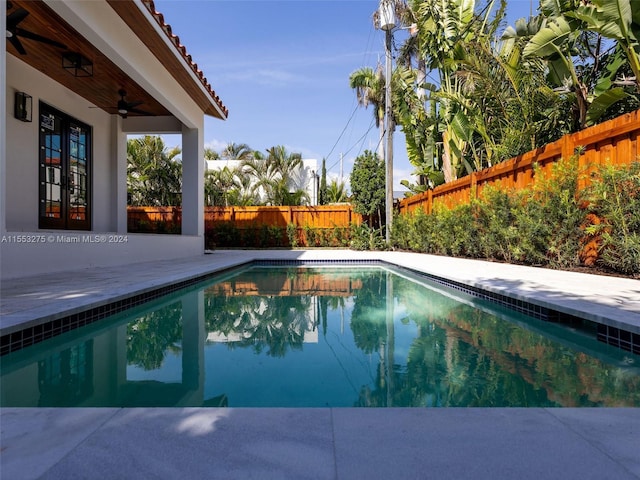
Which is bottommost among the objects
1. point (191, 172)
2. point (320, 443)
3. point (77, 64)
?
point (320, 443)

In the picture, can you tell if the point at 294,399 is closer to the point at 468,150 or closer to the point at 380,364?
the point at 380,364

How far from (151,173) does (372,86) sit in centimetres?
1262

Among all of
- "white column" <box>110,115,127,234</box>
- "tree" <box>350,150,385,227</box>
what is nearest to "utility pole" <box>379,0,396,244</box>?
"tree" <box>350,150,385,227</box>

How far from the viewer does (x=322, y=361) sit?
3150mm

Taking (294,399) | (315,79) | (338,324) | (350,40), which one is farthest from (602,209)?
(315,79)

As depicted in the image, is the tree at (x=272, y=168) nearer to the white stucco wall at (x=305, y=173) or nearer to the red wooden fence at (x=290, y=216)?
the white stucco wall at (x=305, y=173)

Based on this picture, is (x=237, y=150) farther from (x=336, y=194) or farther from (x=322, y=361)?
(x=322, y=361)

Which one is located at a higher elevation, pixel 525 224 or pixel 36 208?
pixel 36 208

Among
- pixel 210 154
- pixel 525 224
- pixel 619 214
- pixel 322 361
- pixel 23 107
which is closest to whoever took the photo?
pixel 322 361

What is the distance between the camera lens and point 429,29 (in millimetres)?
13039

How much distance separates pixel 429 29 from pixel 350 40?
737cm

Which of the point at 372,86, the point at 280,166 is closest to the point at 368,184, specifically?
the point at 372,86

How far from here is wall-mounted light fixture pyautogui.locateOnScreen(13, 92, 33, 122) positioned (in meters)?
7.66

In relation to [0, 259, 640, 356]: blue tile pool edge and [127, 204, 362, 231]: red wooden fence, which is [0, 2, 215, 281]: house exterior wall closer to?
[0, 259, 640, 356]: blue tile pool edge
